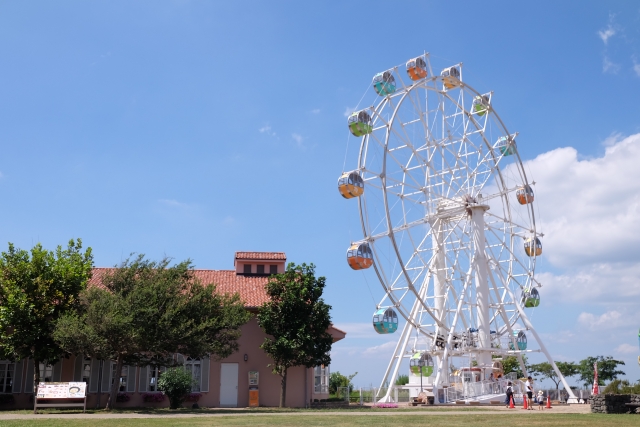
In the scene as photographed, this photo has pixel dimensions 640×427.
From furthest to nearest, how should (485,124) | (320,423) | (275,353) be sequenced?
1. (485,124)
2. (275,353)
3. (320,423)

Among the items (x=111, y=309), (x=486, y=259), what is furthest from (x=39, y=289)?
(x=486, y=259)

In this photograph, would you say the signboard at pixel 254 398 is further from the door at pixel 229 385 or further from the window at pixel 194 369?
the window at pixel 194 369

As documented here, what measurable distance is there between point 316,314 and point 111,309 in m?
10.1

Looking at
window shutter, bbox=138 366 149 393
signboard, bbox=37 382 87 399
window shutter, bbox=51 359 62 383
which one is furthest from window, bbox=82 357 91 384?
signboard, bbox=37 382 87 399

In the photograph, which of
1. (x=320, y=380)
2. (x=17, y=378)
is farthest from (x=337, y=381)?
(x=17, y=378)

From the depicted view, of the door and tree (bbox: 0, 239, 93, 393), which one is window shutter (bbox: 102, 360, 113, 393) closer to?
tree (bbox: 0, 239, 93, 393)

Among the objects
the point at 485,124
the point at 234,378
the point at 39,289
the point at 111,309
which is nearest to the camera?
the point at 111,309

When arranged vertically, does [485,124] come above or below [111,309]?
above

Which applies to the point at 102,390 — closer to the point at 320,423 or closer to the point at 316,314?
the point at 316,314

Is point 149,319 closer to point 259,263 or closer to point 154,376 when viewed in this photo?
point 154,376

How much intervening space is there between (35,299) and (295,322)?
11638 millimetres

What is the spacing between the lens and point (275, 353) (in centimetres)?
3206

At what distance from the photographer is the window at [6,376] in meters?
31.6

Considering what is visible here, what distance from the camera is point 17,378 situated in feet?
104
